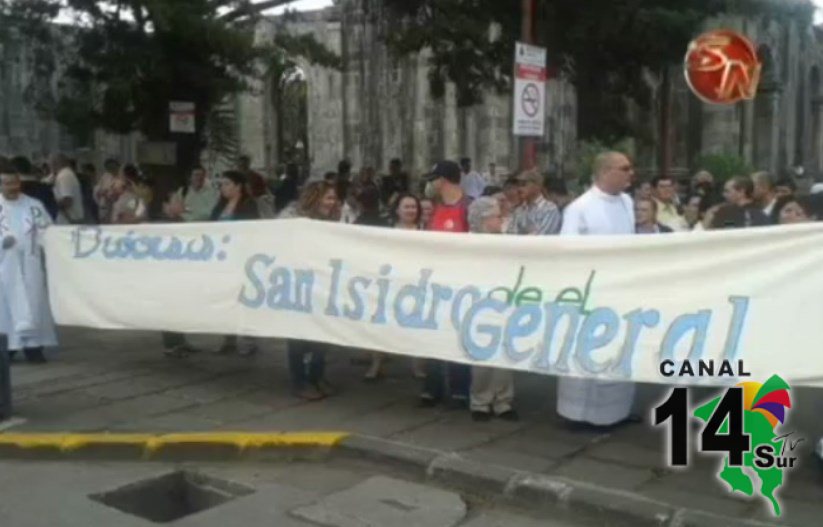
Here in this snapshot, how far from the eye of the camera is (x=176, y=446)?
6.40 m

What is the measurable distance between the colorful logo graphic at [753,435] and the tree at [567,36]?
691 cm

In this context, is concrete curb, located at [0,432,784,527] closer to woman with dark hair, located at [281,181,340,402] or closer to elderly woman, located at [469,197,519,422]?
elderly woman, located at [469,197,519,422]

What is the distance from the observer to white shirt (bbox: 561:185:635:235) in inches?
256

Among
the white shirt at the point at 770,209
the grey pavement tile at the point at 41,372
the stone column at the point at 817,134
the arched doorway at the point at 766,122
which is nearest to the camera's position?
the white shirt at the point at 770,209

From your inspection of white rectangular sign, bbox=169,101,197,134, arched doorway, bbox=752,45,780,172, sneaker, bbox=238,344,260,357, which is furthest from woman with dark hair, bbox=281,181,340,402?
arched doorway, bbox=752,45,780,172

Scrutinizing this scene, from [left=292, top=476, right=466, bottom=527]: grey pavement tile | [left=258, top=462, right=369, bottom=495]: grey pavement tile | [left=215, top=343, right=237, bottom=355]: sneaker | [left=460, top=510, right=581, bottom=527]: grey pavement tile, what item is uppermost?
[left=215, top=343, right=237, bottom=355]: sneaker

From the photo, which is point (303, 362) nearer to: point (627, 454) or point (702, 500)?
point (627, 454)

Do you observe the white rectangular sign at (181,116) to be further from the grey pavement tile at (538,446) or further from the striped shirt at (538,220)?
the grey pavement tile at (538,446)

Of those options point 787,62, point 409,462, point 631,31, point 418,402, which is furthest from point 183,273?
point 787,62

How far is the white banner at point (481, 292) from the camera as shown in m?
5.46

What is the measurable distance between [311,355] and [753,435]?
334 centimetres

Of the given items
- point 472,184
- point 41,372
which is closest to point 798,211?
point 41,372

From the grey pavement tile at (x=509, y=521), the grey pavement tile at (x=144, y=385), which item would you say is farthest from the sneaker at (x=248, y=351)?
the grey pavement tile at (x=509, y=521)

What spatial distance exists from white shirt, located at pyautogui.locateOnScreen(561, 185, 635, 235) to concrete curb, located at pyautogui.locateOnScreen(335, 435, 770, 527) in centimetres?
163
